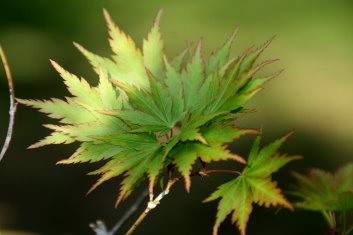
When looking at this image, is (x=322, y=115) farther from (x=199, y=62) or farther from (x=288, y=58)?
(x=199, y=62)

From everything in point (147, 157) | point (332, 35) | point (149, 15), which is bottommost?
point (147, 157)

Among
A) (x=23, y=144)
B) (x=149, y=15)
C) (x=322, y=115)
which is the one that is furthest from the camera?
(x=149, y=15)

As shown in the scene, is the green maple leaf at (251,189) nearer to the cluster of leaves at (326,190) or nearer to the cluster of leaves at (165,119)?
the cluster of leaves at (165,119)

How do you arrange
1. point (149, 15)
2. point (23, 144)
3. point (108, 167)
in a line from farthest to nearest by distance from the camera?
point (149, 15) → point (23, 144) → point (108, 167)

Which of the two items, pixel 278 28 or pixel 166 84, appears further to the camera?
pixel 278 28

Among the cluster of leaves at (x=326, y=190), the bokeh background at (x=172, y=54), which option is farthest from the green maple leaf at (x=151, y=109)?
the bokeh background at (x=172, y=54)

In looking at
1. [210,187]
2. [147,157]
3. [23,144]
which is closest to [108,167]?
[147,157]

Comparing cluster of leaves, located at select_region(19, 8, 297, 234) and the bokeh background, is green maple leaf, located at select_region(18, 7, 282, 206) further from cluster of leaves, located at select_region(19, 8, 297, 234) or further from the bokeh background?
the bokeh background
